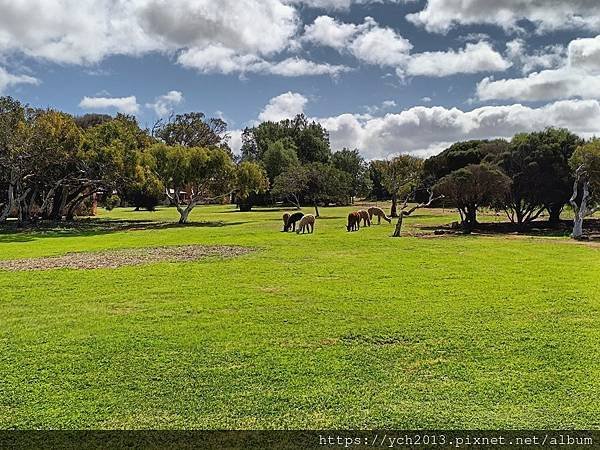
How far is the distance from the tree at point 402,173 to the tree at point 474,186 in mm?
15773

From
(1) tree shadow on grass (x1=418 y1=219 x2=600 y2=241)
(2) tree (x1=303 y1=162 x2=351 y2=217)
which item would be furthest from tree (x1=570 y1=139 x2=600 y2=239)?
(2) tree (x1=303 y1=162 x2=351 y2=217)

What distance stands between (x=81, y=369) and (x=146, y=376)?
885 millimetres

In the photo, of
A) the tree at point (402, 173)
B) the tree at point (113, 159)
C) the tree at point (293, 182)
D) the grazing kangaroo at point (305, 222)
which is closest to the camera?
the grazing kangaroo at point (305, 222)

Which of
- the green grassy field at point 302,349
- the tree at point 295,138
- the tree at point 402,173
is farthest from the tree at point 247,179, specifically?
the tree at point 295,138

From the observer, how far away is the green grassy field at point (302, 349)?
5328mm

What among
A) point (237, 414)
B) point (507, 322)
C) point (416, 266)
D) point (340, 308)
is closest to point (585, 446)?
point (237, 414)

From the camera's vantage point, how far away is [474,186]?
29594 millimetres

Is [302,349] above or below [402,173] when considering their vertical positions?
below

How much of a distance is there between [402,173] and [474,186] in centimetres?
1958

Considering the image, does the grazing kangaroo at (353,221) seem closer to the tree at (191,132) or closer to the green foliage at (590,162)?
the green foliage at (590,162)

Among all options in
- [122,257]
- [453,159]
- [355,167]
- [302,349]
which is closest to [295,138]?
[355,167]

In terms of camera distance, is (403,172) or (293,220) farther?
(403,172)

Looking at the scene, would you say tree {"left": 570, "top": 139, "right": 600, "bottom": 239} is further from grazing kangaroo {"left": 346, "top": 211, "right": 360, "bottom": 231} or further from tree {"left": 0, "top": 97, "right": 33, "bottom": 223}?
tree {"left": 0, "top": 97, "right": 33, "bottom": 223}

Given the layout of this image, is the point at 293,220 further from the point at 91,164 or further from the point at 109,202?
the point at 109,202
